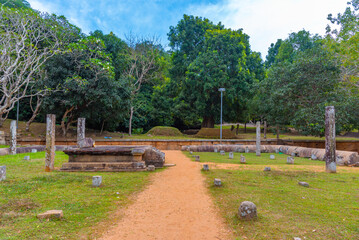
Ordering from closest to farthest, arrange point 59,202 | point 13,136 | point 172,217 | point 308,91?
point 172,217 < point 59,202 < point 13,136 < point 308,91

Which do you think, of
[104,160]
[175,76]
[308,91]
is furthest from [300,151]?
[175,76]

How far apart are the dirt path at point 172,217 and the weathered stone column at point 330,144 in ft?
17.3

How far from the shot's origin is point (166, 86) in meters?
26.4

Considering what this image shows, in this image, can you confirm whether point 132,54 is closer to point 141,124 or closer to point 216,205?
point 141,124

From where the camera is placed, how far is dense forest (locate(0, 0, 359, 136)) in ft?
47.8

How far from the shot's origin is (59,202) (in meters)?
4.42

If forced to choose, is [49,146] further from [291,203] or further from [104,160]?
[291,203]

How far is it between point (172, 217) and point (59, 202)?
7.58 feet

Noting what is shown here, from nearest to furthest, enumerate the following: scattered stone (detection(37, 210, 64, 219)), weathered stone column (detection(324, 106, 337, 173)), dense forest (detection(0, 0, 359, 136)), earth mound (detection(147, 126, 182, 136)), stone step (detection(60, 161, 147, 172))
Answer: scattered stone (detection(37, 210, 64, 219))
stone step (detection(60, 161, 147, 172))
weathered stone column (detection(324, 106, 337, 173))
dense forest (detection(0, 0, 359, 136))
earth mound (detection(147, 126, 182, 136))

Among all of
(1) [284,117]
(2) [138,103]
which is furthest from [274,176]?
(2) [138,103]

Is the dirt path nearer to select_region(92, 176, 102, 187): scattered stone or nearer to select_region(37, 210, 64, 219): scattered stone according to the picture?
select_region(37, 210, 64, 219): scattered stone

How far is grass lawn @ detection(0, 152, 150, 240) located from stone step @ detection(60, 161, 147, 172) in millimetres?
1195

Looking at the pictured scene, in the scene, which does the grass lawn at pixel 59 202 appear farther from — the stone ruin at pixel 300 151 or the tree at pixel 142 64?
the tree at pixel 142 64

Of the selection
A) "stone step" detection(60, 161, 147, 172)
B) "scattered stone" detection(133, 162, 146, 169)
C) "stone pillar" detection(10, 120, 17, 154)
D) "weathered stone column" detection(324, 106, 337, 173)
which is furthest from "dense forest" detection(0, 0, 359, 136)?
"scattered stone" detection(133, 162, 146, 169)
